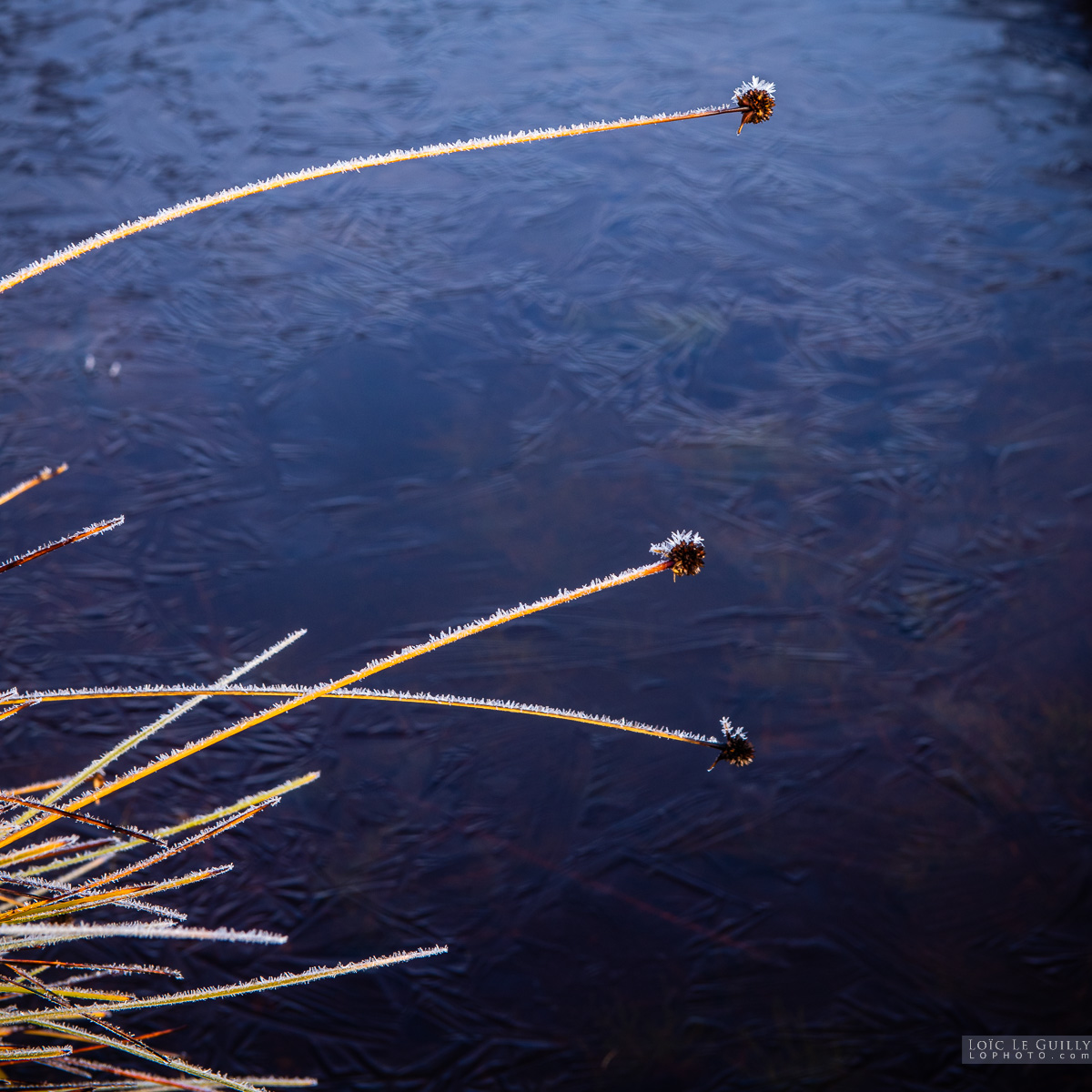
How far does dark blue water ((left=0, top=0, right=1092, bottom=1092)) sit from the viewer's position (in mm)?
1137

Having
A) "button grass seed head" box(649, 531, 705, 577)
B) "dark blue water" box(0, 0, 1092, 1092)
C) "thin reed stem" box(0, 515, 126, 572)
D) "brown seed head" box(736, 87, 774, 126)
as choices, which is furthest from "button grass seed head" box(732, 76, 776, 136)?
"dark blue water" box(0, 0, 1092, 1092)

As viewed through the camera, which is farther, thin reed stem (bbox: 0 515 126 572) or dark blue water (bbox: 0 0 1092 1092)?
dark blue water (bbox: 0 0 1092 1092)

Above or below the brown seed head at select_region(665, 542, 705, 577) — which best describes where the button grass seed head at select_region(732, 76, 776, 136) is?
above

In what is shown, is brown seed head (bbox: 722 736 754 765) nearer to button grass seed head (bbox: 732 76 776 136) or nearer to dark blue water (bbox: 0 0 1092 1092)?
button grass seed head (bbox: 732 76 776 136)

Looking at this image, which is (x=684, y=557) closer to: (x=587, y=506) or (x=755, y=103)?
(x=755, y=103)

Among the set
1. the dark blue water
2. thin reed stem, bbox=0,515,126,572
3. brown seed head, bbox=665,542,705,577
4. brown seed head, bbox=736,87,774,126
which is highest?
brown seed head, bbox=736,87,774,126

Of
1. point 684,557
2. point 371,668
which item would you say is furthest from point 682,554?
point 371,668

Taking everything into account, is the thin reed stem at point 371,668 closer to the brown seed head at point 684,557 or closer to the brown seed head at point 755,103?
the brown seed head at point 684,557

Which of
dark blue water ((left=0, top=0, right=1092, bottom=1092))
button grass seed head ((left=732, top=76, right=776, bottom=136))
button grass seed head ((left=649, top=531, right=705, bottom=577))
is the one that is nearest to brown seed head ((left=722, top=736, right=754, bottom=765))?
button grass seed head ((left=649, top=531, right=705, bottom=577))

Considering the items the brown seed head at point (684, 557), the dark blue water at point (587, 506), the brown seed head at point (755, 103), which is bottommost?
the dark blue water at point (587, 506)

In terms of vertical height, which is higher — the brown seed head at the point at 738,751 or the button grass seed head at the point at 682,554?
the button grass seed head at the point at 682,554

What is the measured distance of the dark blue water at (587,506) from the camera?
3.73 ft

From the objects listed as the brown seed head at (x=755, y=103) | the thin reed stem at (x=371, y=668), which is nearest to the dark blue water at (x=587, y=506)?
the thin reed stem at (x=371, y=668)

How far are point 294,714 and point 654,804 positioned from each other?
50cm
